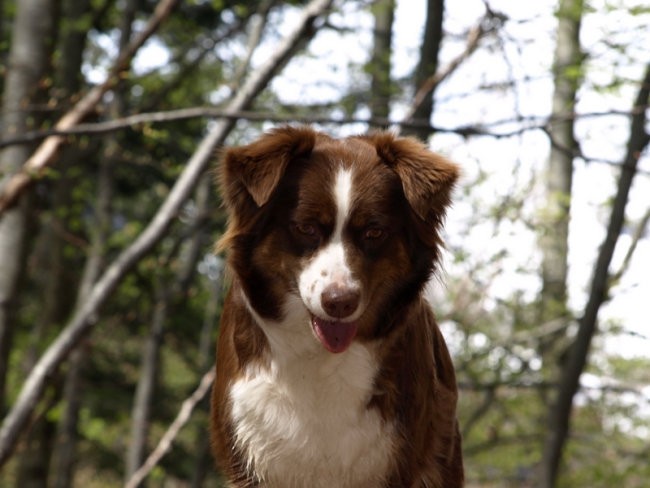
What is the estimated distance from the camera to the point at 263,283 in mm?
4473

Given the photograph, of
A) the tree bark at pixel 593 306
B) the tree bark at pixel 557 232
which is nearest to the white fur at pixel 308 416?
the tree bark at pixel 593 306

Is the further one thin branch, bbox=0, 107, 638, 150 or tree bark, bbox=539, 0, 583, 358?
tree bark, bbox=539, 0, 583, 358

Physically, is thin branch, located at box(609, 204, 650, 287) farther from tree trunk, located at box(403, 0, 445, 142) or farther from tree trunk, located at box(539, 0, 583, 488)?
tree trunk, located at box(403, 0, 445, 142)

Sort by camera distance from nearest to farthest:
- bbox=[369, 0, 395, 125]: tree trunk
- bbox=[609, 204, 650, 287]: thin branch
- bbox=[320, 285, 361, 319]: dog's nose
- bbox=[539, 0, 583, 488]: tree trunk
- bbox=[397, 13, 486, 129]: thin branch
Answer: bbox=[320, 285, 361, 319]: dog's nose → bbox=[397, 13, 486, 129]: thin branch → bbox=[609, 204, 650, 287]: thin branch → bbox=[369, 0, 395, 125]: tree trunk → bbox=[539, 0, 583, 488]: tree trunk

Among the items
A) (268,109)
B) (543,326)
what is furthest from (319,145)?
(268,109)

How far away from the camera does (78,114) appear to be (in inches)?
321

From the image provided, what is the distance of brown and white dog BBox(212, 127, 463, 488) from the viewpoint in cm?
432

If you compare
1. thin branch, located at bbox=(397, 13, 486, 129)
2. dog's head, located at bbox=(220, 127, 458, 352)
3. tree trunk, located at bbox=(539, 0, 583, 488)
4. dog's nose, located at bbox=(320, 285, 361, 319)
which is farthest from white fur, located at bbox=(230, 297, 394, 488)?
tree trunk, located at bbox=(539, 0, 583, 488)

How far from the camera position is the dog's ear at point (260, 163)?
429 cm

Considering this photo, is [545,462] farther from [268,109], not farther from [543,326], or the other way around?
[268,109]

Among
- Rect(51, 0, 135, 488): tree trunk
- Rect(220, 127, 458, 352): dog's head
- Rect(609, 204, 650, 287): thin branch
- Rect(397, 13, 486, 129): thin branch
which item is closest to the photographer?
Rect(220, 127, 458, 352): dog's head

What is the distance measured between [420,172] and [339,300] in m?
0.73

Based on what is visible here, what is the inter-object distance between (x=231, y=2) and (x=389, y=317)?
391 inches

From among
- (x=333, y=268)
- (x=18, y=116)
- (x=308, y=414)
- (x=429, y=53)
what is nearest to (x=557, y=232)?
(x=429, y=53)
